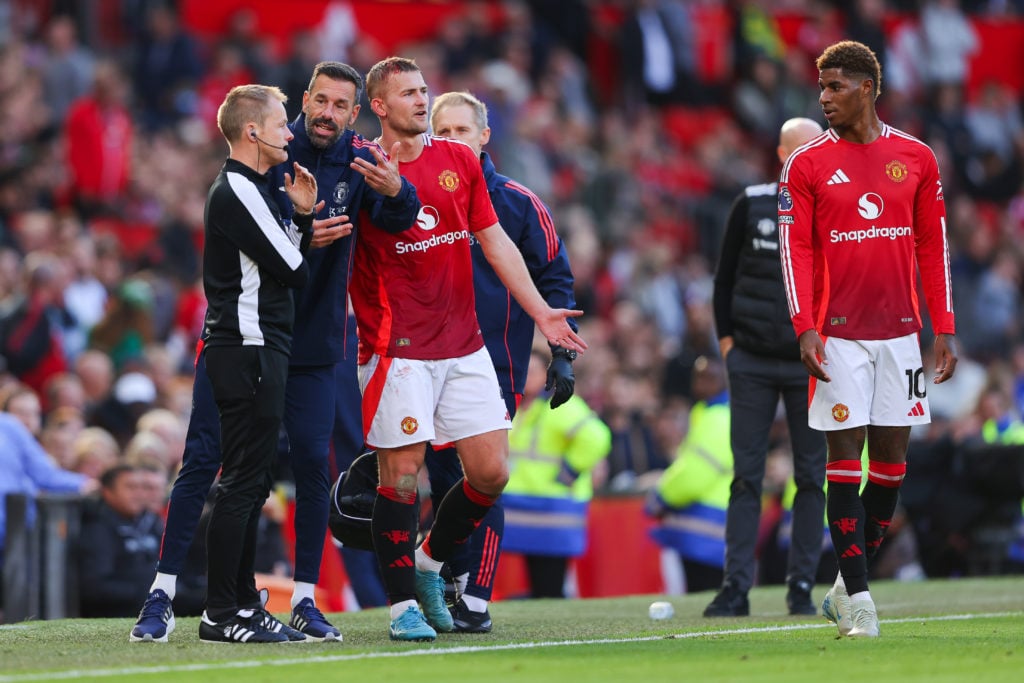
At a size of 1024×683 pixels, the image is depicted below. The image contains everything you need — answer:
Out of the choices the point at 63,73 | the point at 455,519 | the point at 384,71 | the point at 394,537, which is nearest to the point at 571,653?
the point at 394,537

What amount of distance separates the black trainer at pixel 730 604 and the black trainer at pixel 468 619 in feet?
5.22

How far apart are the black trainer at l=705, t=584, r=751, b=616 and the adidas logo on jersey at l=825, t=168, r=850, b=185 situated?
240cm

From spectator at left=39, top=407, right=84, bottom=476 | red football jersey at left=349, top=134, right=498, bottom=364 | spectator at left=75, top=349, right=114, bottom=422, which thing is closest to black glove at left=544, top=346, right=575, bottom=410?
red football jersey at left=349, top=134, right=498, bottom=364

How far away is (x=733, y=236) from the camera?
9.24 metres

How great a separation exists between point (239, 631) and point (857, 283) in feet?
9.52

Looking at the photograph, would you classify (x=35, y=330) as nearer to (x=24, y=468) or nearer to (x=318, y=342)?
(x=24, y=468)

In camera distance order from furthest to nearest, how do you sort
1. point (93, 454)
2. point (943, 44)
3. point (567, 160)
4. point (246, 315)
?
point (943, 44) → point (567, 160) → point (93, 454) → point (246, 315)

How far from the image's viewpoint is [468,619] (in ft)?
25.5

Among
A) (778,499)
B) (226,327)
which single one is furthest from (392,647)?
(778,499)

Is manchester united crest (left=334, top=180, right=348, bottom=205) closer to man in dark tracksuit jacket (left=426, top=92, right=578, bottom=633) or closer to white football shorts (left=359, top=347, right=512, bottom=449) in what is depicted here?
white football shorts (left=359, top=347, right=512, bottom=449)

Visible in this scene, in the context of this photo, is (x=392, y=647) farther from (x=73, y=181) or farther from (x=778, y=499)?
(x=73, y=181)

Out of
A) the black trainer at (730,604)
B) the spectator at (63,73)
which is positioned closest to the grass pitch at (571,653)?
the black trainer at (730,604)

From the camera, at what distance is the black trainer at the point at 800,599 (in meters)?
9.03

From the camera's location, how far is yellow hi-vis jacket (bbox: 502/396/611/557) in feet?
38.3
